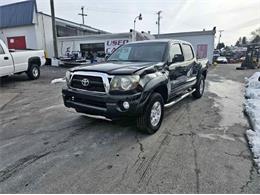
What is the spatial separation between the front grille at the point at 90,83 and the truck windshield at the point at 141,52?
132cm

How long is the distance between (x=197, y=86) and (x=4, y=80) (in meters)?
9.35

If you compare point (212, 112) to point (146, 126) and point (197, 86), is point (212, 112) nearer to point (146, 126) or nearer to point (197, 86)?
point (197, 86)

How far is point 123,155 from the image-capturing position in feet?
10.3

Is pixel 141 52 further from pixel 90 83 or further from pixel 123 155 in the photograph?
pixel 123 155

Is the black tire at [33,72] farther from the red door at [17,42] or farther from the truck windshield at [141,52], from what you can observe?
the red door at [17,42]

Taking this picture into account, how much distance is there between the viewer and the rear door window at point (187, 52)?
17.3ft

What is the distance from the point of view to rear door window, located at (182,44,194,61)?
5.28 m

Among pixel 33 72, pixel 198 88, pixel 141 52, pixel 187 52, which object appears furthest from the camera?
pixel 33 72

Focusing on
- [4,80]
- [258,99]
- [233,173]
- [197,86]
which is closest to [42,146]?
[233,173]

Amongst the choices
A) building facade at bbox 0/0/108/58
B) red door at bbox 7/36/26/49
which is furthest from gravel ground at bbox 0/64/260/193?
red door at bbox 7/36/26/49

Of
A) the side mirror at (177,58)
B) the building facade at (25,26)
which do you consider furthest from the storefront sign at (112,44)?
the side mirror at (177,58)

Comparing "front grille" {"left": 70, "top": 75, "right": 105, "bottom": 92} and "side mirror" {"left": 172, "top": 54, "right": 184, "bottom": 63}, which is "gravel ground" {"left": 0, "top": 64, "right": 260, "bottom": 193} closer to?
"front grille" {"left": 70, "top": 75, "right": 105, "bottom": 92}

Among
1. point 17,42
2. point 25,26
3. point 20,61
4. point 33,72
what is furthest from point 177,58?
point 17,42

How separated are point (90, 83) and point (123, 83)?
0.66m
